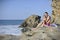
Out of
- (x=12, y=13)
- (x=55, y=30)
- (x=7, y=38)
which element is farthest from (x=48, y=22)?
(x=12, y=13)

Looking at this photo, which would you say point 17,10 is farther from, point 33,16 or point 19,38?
point 19,38

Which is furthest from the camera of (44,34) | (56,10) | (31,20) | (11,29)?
(11,29)

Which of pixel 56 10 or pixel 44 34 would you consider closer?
pixel 44 34

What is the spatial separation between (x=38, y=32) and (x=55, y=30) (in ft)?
1.65

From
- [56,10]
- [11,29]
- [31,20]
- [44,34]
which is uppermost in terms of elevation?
[56,10]

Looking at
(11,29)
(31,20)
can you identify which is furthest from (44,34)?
(11,29)

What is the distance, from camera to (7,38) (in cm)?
609

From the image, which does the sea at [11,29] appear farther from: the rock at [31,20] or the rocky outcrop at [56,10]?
the rocky outcrop at [56,10]

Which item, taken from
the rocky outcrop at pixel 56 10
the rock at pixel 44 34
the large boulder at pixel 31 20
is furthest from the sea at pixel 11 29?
the rocky outcrop at pixel 56 10

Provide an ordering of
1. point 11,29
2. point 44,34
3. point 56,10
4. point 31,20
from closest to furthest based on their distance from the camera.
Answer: point 44,34 < point 56,10 < point 31,20 < point 11,29

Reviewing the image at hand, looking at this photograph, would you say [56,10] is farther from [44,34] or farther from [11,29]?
[11,29]

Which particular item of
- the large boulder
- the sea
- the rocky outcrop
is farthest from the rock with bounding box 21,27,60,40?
the large boulder

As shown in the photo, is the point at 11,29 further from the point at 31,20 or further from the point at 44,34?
the point at 44,34

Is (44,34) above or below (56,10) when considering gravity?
below
